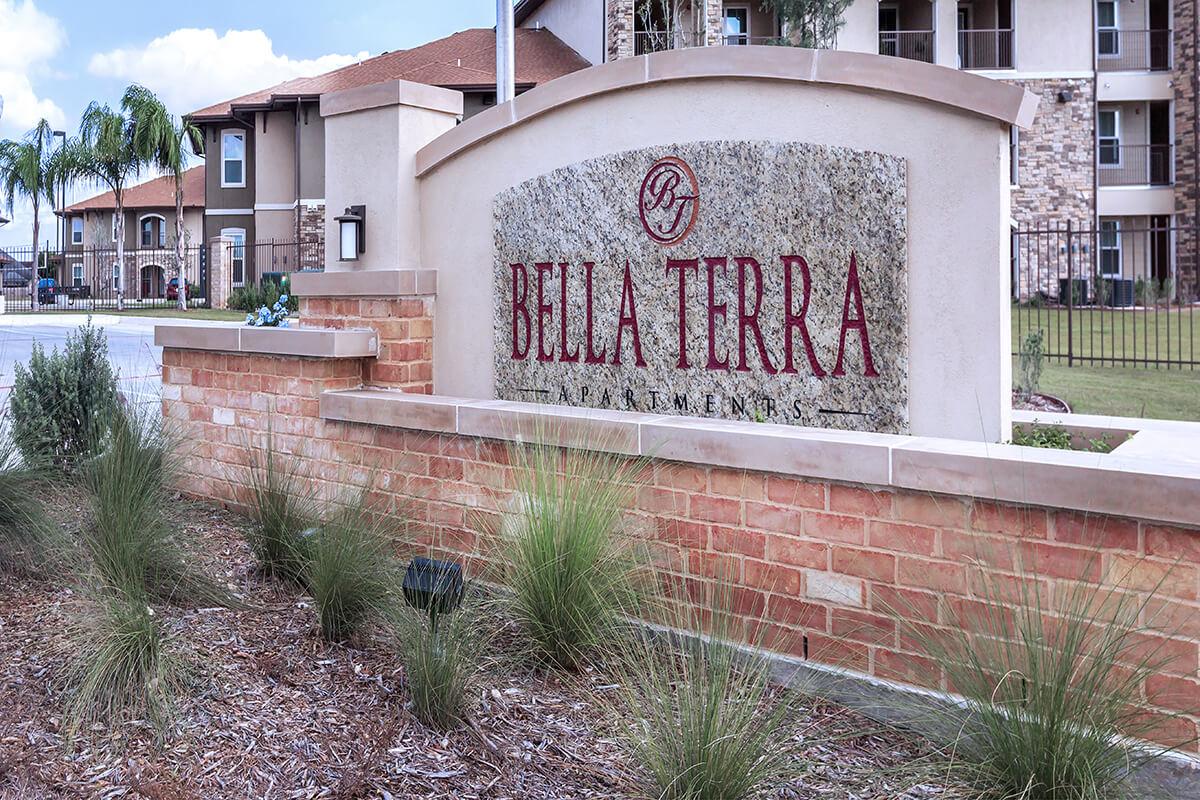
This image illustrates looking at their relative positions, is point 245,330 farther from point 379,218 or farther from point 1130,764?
point 1130,764

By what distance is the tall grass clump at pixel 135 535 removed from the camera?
4.36 m

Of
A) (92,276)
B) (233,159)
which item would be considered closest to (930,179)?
(233,159)

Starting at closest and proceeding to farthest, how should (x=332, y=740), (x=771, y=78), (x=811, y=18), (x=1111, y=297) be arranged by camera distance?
(x=332, y=740) → (x=771, y=78) → (x=1111, y=297) → (x=811, y=18)

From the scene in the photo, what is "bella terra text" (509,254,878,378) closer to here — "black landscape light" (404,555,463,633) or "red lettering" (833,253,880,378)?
"red lettering" (833,253,880,378)

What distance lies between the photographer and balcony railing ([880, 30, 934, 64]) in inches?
1112

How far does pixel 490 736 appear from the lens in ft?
11.9

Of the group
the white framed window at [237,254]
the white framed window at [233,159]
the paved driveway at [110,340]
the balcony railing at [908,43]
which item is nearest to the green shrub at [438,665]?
the paved driveway at [110,340]

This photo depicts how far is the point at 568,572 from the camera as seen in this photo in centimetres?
406

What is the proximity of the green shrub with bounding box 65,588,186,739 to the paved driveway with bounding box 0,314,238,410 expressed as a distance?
8.47 metres

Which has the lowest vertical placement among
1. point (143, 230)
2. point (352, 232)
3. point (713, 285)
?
point (713, 285)

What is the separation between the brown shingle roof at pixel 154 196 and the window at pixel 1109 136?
120 ft

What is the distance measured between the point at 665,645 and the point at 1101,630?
1670 mm

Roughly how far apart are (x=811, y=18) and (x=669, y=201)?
22.6 metres

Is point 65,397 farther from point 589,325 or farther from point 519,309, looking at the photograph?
point 589,325
